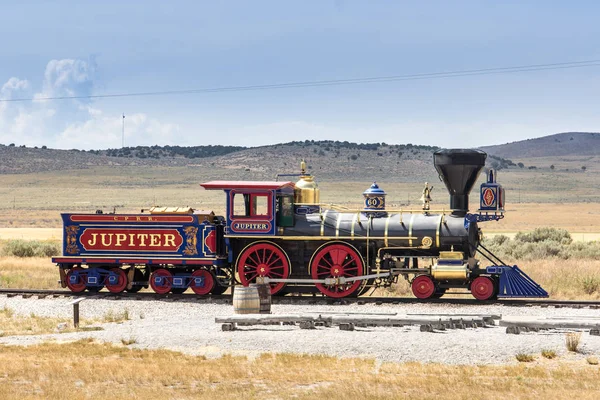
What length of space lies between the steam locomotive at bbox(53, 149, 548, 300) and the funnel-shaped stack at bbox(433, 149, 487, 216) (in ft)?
0.08

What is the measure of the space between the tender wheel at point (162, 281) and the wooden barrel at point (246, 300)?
547cm

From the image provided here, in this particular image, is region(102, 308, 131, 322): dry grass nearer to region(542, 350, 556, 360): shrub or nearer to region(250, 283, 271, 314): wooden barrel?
region(250, 283, 271, 314): wooden barrel

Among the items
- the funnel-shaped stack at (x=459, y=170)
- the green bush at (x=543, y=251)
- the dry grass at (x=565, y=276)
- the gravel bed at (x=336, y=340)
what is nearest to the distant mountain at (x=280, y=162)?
the green bush at (x=543, y=251)

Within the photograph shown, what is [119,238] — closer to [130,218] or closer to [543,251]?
[130,218]

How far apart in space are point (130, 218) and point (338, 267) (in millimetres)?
5438

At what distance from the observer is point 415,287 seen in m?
22.1

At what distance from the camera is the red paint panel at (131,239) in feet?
77.5

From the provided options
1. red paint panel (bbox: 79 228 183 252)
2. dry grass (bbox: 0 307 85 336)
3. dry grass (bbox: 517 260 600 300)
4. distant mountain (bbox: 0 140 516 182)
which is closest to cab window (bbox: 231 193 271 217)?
red paint panel (bbox: 79 228 183 252)

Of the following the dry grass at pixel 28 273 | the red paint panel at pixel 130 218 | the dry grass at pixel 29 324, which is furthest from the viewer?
the dry grass at pixel 28 273

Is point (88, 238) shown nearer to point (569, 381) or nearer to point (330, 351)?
point (330, 351)

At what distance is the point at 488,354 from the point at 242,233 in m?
9.72

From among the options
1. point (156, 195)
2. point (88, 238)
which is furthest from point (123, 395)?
point (156, 195)

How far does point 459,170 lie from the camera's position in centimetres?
2217

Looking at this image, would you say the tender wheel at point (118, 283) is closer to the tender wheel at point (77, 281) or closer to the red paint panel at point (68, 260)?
the tender wheel at point (77, 281)
